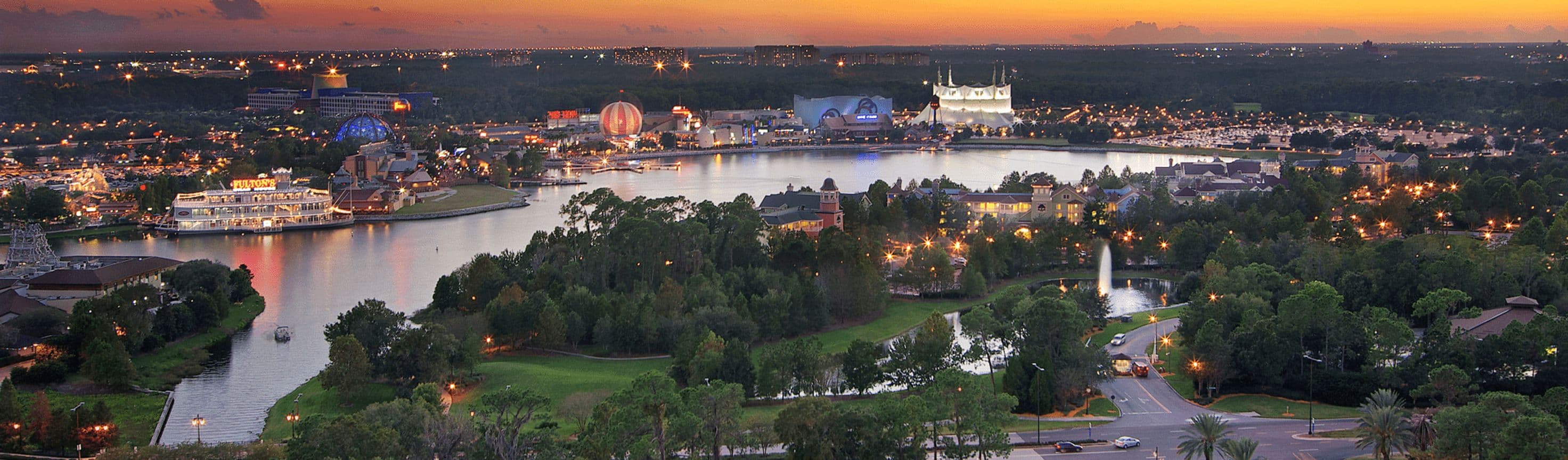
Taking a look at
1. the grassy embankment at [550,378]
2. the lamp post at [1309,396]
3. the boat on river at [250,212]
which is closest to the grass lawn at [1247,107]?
the boat on river at [250,212]

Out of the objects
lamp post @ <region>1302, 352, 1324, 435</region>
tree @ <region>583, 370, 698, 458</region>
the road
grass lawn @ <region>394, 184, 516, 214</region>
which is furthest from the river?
lamp post @ <region>1302, 352, 1324, 435</region>

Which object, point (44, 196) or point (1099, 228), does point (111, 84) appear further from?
point (1099, 228)

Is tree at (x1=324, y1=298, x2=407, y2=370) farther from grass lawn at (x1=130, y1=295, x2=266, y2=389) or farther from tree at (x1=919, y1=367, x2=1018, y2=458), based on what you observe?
tree at (x1=919, y1=367, x2=1018, y2=458)

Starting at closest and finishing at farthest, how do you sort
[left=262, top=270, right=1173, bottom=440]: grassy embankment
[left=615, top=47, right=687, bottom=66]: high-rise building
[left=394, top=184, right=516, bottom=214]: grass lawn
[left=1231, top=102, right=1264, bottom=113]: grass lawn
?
[left=262, top=270, right=1173, bottom=440]: grassy embankment, [left=394, top=184, right=516, bottom=214]: grass lawn, [left=1231, top=102, right=1264, bottom=113]: grass lawn, [left=615, top=47, right=687, bottom=66]: high-rise building

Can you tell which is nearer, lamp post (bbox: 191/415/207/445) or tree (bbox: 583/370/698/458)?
tree (bbox: 583/370/698/458)

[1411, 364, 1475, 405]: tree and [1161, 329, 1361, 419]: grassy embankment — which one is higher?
[1411, 364, 1475, 405]: tree

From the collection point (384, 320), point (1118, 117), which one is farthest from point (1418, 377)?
point (1118, 117)

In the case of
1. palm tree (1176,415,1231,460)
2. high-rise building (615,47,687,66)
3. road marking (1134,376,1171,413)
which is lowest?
road marking (1134,376,1171,413)
